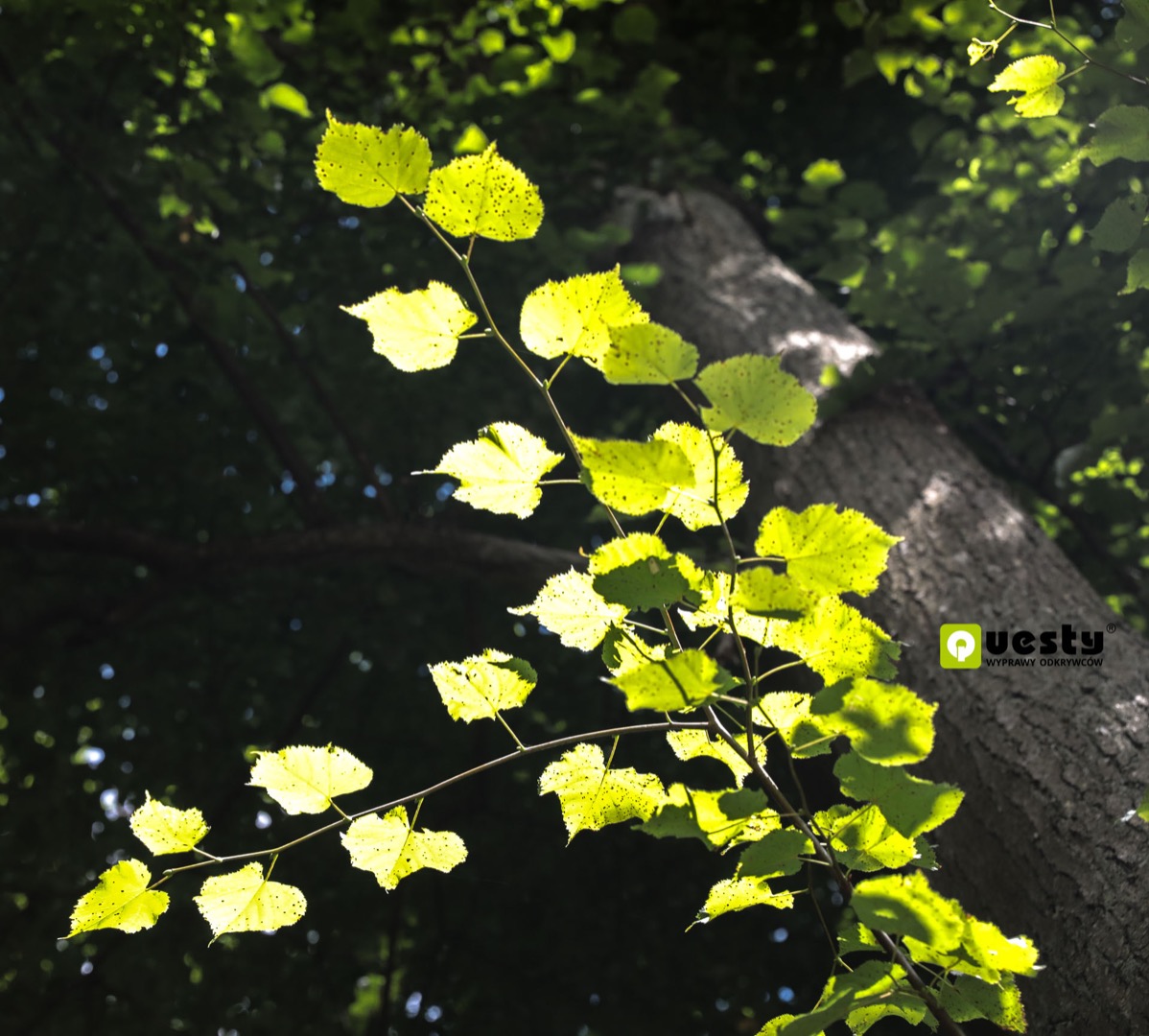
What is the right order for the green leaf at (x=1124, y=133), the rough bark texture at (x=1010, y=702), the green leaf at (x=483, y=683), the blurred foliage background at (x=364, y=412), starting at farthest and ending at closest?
the blurred foliage background at (x=364, y=412)
the rough bark texture at (x=1010, y=702)
the green leaf at (x=1124, y=133)
the green leaf at (x=483, y=683)

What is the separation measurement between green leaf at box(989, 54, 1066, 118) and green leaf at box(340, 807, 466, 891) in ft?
2.86

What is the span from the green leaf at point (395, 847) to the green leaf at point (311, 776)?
0.04m

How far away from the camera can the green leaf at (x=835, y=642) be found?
661 millimetres

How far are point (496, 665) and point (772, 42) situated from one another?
11.6ft

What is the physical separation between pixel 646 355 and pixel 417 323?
192 mm

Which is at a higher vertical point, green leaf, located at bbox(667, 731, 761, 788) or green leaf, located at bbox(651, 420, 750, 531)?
green leaf, located at bbox(651, 420, 750, 531)

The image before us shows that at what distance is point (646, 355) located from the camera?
64 cm

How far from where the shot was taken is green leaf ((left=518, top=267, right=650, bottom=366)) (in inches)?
26.5

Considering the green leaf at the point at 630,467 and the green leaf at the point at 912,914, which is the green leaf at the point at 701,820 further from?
the green leaf at the point at 630,467

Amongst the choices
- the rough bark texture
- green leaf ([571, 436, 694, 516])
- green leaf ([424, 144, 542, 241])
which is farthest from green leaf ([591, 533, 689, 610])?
the rough bark texture

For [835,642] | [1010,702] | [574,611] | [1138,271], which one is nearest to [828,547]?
[835,642]

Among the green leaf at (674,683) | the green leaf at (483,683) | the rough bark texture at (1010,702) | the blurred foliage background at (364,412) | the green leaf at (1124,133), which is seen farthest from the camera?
the blurred foliage background at (364,412)

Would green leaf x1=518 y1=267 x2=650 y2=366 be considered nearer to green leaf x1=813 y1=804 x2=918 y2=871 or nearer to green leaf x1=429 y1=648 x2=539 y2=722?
green leaf x1=429 y1=648 x2=539 y2=722

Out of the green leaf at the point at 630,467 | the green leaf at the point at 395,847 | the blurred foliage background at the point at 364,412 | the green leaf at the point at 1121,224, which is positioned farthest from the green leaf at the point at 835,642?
the blurred foliage background at the point at 364,412
